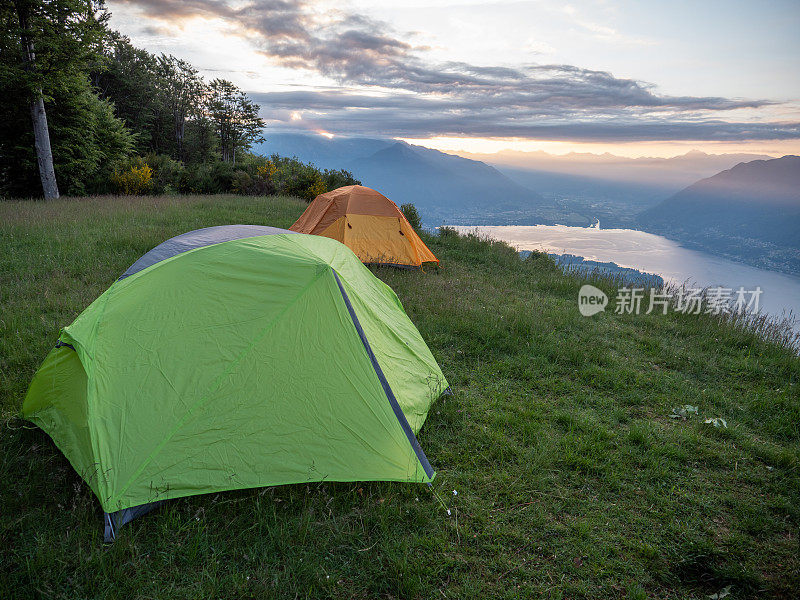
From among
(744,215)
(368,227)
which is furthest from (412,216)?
(744,215)

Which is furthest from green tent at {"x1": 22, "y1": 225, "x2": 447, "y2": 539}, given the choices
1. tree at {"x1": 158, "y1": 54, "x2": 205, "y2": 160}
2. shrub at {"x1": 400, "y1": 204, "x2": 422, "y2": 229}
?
tree at {"x1": 158, "y1": 54, "x2": 205, "y2": 160}

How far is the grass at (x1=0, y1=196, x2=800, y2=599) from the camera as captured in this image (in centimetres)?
276

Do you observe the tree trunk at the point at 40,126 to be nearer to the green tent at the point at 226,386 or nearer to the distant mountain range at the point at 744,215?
the green tent at the point at 226,386

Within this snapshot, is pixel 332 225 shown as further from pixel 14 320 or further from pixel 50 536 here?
pixel 50 536

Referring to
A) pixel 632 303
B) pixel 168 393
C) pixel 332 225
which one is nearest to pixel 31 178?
pixel 332 225

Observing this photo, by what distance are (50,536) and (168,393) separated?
115 cm

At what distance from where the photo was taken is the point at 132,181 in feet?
65.2

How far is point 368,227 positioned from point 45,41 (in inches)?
532

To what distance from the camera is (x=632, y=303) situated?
9445 millimetres

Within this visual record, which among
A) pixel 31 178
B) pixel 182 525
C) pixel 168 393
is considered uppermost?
pixel 31 178

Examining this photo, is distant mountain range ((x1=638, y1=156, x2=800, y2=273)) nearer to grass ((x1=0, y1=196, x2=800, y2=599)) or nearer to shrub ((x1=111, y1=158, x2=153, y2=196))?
grass ((x1=0, y1=196, x2=800, y2=599))

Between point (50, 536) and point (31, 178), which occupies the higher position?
point (31, 178)

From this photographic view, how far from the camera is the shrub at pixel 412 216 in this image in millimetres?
16609

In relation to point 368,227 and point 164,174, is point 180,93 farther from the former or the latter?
point 368,227
